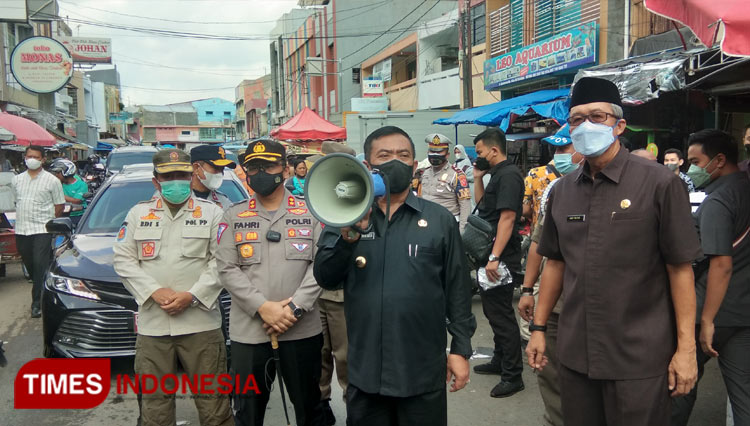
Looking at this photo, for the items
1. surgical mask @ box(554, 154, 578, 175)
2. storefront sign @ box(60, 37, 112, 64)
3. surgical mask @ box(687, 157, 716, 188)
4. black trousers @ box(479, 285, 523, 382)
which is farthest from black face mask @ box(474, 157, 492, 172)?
storefront sign @ box(60, 37, 112, 64)

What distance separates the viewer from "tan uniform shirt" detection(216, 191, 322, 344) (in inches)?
136

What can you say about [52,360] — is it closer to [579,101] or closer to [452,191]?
[452,191]

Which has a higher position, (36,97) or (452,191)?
(36,97)

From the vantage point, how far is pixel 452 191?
6574 mm

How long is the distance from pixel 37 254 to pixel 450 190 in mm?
5040

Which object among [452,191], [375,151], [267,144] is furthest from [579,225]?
[452,191]

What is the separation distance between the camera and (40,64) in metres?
19.7

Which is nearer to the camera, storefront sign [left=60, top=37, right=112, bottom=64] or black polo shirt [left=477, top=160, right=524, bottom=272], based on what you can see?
black polo shirt [left=477, top=160, right=524, bottom=272]

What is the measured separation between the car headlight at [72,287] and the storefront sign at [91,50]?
3826 cm

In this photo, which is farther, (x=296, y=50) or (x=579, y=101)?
(x=296, y=50)

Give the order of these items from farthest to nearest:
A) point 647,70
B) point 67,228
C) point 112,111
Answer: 1. point 112,111
2. point 647,70
3. point 67,228

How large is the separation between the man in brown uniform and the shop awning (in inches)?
130

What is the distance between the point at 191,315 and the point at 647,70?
5.39 meters

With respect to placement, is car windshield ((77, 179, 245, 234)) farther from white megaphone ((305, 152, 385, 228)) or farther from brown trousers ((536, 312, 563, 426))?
white megaphone ((305, 152, 385, 228))
